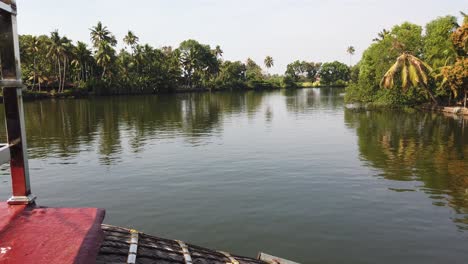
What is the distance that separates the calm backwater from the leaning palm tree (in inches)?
746

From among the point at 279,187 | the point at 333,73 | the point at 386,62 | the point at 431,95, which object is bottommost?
the point at 279,187

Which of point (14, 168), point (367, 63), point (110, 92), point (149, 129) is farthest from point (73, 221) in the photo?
point (110, 92)

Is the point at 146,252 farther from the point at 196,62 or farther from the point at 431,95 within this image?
the point at 196,62

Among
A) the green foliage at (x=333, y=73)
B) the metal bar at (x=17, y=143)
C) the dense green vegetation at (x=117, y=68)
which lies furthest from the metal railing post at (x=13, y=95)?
the green foliage at (x=333, y=73)

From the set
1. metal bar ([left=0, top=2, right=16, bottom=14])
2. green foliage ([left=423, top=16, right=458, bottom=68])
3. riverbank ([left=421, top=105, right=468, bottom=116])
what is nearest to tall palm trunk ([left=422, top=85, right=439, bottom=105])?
riverbank ([left=421, top=105, right=468, bottom=116])

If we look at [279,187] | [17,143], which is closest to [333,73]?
[279,187]

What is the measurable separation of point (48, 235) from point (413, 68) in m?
56.4

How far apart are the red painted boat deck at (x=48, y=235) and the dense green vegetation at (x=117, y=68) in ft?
295

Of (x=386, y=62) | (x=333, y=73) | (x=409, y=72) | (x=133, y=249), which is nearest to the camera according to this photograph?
(x=133, y=249)

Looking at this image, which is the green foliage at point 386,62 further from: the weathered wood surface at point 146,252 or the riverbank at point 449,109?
the weathered wood surface at point 146,252

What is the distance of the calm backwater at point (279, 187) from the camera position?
41.4 feet

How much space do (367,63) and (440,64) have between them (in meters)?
12.0

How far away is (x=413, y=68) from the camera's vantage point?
52250mm

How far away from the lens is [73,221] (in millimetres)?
4203
